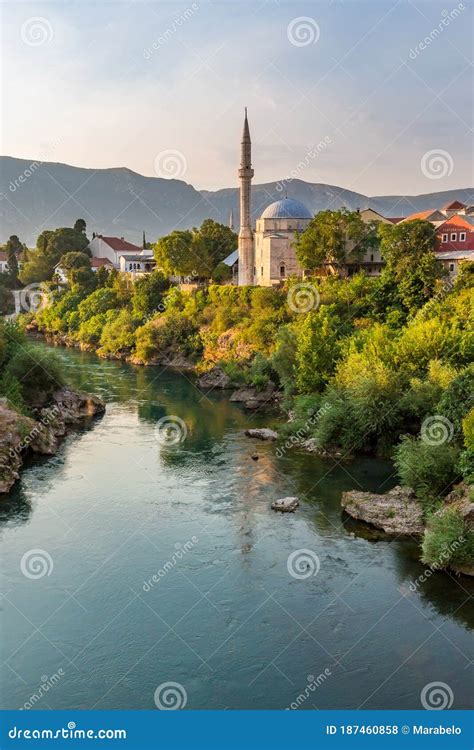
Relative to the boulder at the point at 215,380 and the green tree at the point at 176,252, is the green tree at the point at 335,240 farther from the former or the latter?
the green tree at the point at 176,252

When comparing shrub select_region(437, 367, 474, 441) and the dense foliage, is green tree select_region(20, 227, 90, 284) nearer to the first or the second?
the dense foliage

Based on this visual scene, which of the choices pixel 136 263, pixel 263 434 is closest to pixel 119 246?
pixel 136 263

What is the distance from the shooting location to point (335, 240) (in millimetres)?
45469

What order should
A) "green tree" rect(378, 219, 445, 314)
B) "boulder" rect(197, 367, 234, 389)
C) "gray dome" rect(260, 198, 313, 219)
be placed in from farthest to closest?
"gray dome" rect(260, 198, 313, 219)
"boulder" rect(197, 367, 234, 389)
"green tree" rect(378, 219, 445, 314)

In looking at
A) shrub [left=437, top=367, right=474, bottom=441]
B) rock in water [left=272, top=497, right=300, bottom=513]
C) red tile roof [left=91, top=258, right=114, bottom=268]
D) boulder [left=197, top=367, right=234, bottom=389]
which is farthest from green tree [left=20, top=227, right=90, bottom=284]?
rock in water [left=272, top=497, right=300, bottom=513]

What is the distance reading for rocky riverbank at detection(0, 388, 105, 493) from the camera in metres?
24.4

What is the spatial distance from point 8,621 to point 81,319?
4804cm

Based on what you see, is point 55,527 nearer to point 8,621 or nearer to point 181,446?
point 8,621

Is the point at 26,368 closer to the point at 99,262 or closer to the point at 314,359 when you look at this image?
the point at 314,359

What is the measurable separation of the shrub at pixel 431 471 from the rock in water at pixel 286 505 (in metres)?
3.37

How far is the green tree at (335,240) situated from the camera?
4566 centimetres

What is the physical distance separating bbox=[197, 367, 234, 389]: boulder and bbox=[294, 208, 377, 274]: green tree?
10.2m

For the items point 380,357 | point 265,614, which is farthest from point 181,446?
point 265,614

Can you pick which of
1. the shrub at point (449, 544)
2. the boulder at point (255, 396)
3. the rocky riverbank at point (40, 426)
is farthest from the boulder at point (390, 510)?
the boulder at point (255, 396)
